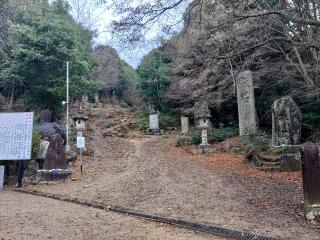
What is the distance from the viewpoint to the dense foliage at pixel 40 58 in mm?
15828

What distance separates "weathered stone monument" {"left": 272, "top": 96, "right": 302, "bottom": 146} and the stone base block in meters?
6.73

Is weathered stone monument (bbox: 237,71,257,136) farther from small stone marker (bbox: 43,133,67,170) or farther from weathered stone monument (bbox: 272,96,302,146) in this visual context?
small stone marker (bbox: 43,133,67,170)

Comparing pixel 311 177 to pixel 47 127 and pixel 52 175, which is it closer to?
pixel 52 175

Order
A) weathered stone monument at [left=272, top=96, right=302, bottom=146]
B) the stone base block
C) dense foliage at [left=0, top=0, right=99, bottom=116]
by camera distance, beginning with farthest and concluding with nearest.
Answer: dense foliage at [left=0, top=0, right=99, bottom=116]
weathered stone monument at [left=272, top=96, right=302, bottom=146]
the stone base block

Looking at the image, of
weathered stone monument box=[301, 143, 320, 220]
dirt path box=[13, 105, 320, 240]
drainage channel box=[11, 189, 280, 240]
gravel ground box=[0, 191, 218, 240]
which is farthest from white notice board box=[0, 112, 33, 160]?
weathered stone monument box=[301, 143, 320, 220]

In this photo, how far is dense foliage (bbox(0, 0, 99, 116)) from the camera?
15828 millimetres

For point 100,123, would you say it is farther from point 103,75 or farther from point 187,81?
point 103,75

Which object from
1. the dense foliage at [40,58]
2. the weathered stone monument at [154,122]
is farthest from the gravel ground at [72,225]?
the weathered stone monument at [154,122]

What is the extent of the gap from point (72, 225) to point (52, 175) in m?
4.64

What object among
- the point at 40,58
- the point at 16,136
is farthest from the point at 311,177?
the point at 40,58

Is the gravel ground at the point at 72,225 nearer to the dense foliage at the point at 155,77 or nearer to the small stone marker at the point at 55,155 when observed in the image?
the small stone marker at the point at 55,155

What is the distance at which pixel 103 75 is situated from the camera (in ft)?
101

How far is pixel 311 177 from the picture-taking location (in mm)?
5996

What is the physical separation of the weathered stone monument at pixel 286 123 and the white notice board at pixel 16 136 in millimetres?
7535
